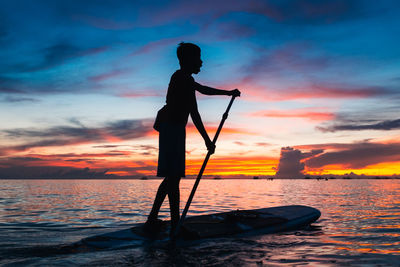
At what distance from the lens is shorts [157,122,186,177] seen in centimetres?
535

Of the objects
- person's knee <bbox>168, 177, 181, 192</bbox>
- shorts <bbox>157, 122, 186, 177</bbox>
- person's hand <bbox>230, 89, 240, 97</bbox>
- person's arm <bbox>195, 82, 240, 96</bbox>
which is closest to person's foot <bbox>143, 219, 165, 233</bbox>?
person's knee <bbox>168, 177, 181, 192</bbox>

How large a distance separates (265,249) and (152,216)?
2.07 metres

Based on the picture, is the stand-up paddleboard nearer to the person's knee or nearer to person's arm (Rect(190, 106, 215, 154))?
the person's knee

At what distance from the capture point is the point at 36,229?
7.96m

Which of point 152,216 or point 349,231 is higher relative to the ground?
point 152,216

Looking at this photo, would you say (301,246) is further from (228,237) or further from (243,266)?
(243,266)

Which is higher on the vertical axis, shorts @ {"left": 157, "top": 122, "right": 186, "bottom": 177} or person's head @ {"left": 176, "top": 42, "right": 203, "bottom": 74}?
person's head @ {"left": 176, "top": 42, "right": 203, "bottom": 74}

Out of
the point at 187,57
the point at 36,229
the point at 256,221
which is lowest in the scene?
the point at 36,229

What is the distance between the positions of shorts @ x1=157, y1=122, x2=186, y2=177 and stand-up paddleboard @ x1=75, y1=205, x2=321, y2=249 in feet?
3.64

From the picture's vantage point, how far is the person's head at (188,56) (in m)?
5.57

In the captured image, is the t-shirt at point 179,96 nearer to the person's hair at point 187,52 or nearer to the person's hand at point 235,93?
the person's hair at point 187,52

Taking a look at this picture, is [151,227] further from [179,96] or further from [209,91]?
[209,91]

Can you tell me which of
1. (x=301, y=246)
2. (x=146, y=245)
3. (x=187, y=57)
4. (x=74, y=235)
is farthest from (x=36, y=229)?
(x=301, y=246)

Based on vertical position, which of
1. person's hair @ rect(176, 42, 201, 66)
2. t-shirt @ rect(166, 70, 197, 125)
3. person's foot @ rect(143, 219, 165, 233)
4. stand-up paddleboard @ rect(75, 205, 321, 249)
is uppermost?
person's hair @ rect(176, 42, 201, 66)
